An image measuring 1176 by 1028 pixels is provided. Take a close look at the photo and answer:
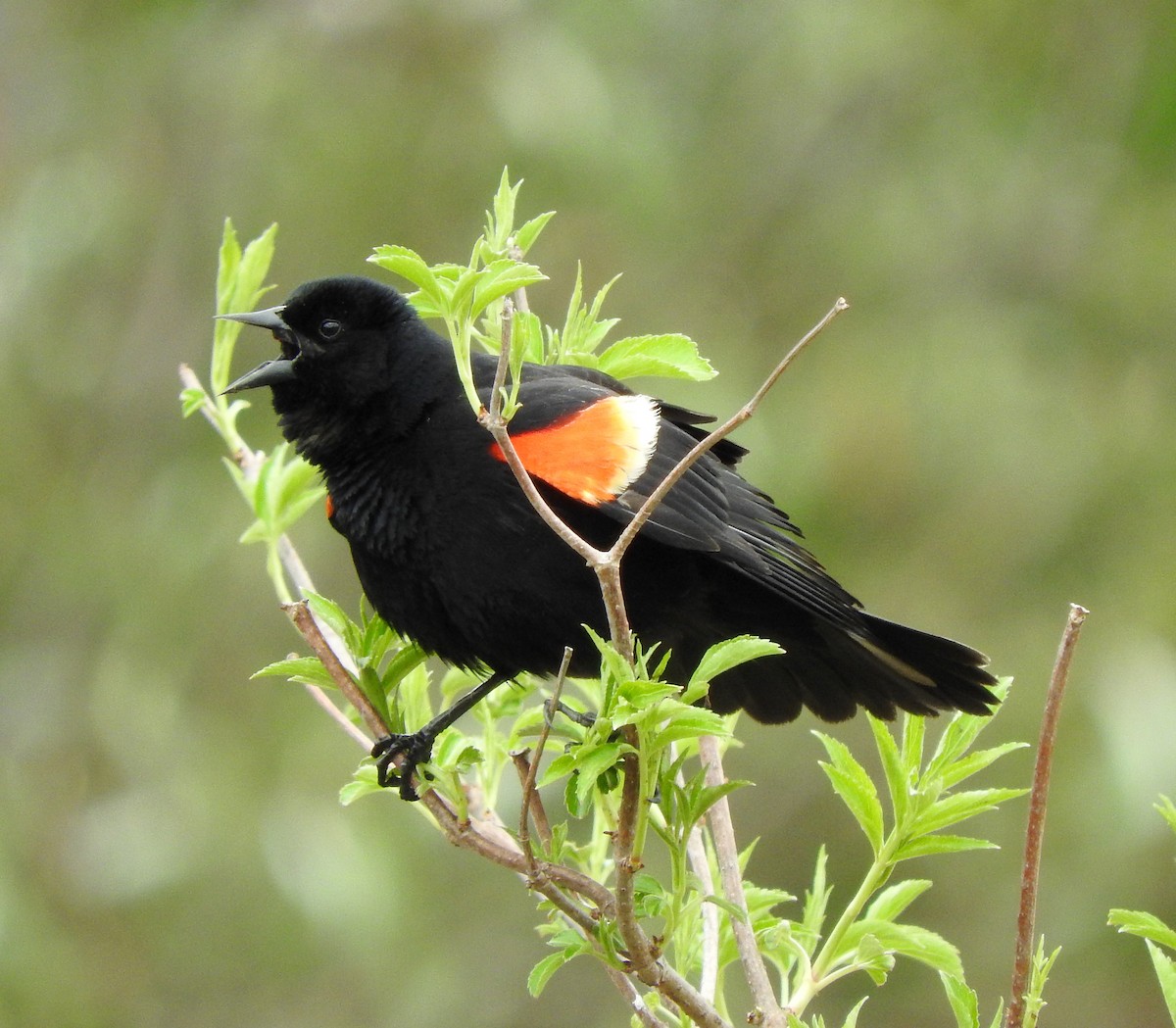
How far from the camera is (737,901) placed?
1.60 m

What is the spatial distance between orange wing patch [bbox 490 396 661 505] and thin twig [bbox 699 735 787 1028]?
0.40m

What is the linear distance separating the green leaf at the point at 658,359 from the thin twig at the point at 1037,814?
0.72 m

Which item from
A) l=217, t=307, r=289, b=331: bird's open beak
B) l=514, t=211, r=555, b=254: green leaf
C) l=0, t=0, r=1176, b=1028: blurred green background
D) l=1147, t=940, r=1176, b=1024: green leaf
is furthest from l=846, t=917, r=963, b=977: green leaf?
l=0, t=0, r=1176, b=1028: blurred green background

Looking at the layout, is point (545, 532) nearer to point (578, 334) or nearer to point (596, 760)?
point (578, 334)

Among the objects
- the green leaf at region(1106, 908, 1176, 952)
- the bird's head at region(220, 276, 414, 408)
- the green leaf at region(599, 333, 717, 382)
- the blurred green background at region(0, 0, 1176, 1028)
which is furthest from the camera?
the blurred green background at region(0, 0, 1176, 1028)

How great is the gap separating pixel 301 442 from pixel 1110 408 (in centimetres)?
359

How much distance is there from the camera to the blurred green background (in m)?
4.57

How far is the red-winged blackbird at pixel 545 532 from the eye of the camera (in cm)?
207

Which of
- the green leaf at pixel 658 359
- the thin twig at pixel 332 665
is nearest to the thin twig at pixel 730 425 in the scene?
the thin twig at pixel 332 665

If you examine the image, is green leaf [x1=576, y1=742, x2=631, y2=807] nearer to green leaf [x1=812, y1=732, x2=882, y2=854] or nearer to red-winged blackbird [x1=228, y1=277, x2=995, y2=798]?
green leaf [x1=812, y1=732, x2=882, y2=854]

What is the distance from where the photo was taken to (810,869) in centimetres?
516

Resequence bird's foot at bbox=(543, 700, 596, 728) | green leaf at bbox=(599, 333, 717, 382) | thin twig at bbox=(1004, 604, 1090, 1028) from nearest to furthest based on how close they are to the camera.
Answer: thin twig at bbox=(1004, 604, 1090, 1028)
bird's foot at bbox=(543, 700, 596, 728)
green leaf at bbox=(599, 333, 717, 382)

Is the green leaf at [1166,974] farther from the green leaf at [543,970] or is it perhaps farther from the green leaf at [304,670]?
the green leaf at [304,670]

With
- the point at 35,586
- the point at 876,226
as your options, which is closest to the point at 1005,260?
the point at 876,226
